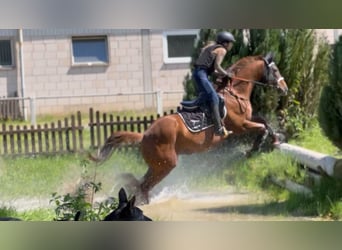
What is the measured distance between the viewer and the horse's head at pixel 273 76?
3.60 meters

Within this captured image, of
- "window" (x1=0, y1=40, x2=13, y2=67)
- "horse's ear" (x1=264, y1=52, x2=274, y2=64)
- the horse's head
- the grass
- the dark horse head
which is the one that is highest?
"window" (x1=0, y1=40, x2=13, y2=67)

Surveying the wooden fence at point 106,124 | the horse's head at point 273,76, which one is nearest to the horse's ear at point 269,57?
the horse's head at point 273,76

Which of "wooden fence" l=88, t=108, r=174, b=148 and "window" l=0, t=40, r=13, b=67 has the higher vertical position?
"window" l=0, t=40, r=13, b=67

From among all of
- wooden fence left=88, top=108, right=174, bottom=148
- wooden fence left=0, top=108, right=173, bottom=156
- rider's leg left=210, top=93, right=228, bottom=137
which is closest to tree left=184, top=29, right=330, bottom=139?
rider's leg left=210, top=93, right=228, bottom=137

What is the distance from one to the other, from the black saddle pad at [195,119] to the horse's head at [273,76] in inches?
18.6

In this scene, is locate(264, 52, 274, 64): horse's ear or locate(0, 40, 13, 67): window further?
locate(264, 52, 274, 64): horse's ear

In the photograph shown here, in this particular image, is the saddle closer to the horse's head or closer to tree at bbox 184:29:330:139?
tree at bbox 184:29:330:139

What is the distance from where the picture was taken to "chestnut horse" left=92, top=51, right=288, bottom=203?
353 centimetres

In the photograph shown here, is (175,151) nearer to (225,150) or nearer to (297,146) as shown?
(225,150)

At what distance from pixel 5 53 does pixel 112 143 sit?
2.85 ft

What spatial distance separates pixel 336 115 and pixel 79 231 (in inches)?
71.5

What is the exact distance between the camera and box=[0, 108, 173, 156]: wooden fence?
355 centimetres

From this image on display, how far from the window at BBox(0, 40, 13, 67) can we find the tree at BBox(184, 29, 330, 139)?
1.12m
